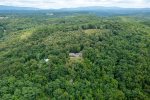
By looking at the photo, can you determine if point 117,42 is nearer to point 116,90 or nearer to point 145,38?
point 145,38

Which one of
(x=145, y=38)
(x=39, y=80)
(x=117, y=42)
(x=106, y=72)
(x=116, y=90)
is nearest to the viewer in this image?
(x=39, y=80)

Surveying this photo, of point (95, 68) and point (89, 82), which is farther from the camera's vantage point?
point (95, 68)

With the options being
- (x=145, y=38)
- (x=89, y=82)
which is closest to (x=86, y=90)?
(x=89, y=82)

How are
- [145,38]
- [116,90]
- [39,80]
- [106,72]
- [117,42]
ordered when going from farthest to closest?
[145,38], [117,42], [106,72], [116,90], [39,80]

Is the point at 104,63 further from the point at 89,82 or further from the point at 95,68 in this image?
the point at 89,82

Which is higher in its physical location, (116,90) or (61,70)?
(61,70)

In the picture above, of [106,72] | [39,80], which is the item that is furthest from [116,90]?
[39,80]
